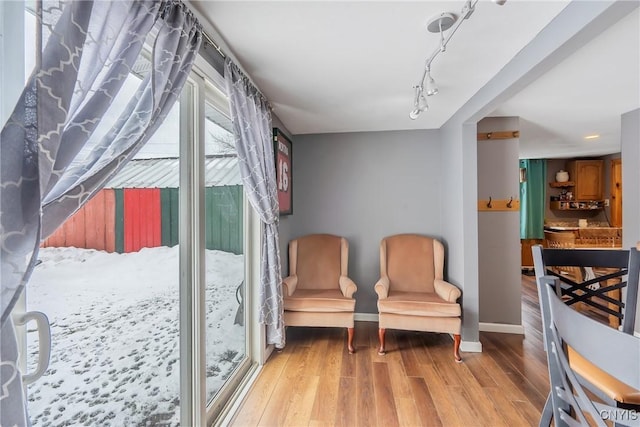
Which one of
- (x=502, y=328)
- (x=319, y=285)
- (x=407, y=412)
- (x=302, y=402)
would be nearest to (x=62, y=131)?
(x=302, y=402)

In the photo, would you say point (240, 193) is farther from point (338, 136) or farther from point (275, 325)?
point (338, 136)

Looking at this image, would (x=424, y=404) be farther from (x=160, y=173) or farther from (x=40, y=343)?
(x=160, y=173)

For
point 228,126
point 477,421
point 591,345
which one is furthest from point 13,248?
point 477,421

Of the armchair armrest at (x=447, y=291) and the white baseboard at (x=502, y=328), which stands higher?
the armchair armrest at (x=447, y=291)

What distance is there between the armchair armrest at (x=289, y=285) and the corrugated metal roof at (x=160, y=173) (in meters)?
1.22

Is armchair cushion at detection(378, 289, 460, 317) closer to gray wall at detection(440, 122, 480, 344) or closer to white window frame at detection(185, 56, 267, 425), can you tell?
gray wall at detection(440, 122, 480, 344)

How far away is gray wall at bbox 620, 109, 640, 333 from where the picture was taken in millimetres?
2652

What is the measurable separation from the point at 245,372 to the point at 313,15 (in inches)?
98.9

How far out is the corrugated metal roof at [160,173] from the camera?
1118mm

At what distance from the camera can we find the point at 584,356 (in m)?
0.69

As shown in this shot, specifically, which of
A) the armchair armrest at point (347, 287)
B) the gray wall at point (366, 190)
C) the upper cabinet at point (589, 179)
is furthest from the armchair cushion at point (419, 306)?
the upper cabinet at point (589, 179)

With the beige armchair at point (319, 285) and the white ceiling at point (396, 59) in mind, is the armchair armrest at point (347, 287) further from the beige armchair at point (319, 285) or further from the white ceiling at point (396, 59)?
the white ceiling at point (396, 59)

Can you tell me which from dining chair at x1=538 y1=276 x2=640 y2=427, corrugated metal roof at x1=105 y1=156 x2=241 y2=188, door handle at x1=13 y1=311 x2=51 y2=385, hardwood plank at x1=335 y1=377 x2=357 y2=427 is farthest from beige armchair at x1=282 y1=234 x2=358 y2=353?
door handle at x1=13 y1=311 x2=51 y2=385

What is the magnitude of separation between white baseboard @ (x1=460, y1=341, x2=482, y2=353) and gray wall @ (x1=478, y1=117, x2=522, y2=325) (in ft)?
1.75
